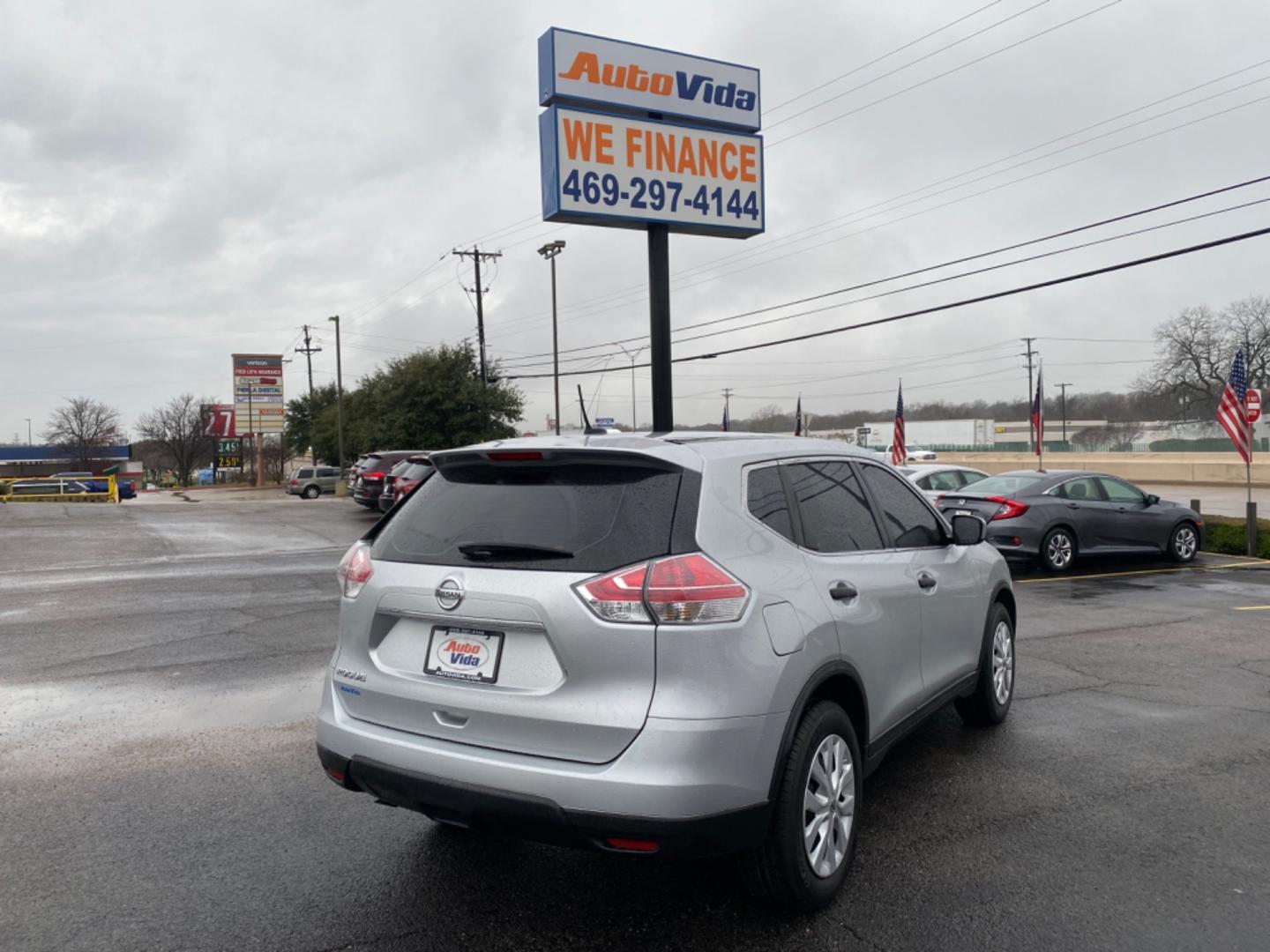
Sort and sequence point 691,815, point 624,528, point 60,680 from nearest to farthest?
1. point 691,815
2. point 624,528
3. point 60,680

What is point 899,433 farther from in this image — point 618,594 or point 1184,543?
point 618,594

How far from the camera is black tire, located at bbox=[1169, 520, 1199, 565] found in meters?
14.7

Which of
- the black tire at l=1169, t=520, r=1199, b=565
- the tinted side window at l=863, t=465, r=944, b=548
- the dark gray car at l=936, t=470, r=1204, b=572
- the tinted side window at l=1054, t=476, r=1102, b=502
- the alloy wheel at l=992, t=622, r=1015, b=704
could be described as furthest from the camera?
the black tire at l=1169, t=520, r=1199, b=565

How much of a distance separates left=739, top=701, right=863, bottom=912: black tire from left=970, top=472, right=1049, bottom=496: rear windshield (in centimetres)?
1141

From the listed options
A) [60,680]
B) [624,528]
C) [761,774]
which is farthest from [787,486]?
[60,680]

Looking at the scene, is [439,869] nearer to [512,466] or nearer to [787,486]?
[512,466]

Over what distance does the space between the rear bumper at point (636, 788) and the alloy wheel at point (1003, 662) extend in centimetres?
291

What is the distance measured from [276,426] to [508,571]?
6945cm

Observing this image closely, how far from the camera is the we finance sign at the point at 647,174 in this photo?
1566cm

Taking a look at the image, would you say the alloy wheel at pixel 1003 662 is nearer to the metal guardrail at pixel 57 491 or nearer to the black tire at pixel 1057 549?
the black tire at pixel 1057 549

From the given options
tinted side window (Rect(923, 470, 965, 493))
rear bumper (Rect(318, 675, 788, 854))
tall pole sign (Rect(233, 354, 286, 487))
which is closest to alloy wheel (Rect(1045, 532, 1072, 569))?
tinted side window (Rect(923, 470, 965, 493))

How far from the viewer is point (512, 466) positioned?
Result: 3.57 m

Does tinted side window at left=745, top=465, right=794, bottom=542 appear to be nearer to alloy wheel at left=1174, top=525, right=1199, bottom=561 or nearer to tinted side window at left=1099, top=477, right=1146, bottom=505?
tinted side window at left=1099, top=477, right=1146, bottom=505

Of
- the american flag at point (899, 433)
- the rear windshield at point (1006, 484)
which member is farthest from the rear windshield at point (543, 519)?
the american flag at point (899, 433)
